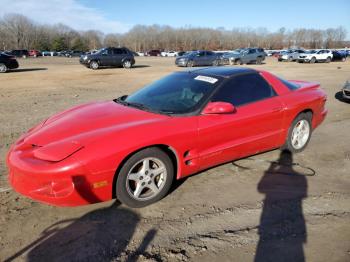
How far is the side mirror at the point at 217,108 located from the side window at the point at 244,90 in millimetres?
162

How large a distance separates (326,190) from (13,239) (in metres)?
3.37

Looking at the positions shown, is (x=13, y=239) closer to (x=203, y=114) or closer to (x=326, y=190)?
(x=203, y=114)

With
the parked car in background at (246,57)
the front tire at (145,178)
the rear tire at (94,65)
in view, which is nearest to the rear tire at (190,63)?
the parked car in background at (246,57)

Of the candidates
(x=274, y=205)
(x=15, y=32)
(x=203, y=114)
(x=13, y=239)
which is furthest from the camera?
(x=15, y=32)

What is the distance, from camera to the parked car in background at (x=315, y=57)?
35812mm

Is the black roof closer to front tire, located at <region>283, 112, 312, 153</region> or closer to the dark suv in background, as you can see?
front tire, located at <region>283, 112, 312, 153</region>

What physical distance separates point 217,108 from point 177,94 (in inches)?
26.7

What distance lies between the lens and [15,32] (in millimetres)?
105500

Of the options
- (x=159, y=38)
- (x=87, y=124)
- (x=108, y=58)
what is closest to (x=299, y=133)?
(x=87, y=124)

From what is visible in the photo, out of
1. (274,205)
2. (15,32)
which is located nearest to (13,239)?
(274,205)

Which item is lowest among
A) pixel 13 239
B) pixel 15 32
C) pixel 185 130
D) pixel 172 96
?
pixel 13 239

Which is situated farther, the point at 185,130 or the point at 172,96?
the point at 172,96

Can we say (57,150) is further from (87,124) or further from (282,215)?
(282,215)

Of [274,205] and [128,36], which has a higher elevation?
[128,36]
